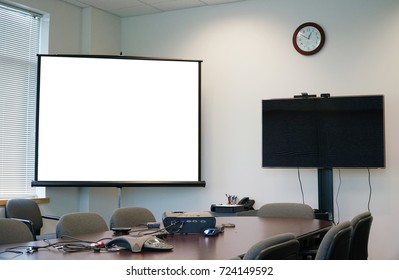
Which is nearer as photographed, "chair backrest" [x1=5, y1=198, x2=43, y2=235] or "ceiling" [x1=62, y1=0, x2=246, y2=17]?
"chair backrest" [x1=5, y1=198, x2=43, y2=235]

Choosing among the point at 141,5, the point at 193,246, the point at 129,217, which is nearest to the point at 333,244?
the point at 193,246

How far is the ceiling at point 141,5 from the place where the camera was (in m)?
5.79

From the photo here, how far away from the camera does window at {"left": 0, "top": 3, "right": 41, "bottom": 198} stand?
5223mm

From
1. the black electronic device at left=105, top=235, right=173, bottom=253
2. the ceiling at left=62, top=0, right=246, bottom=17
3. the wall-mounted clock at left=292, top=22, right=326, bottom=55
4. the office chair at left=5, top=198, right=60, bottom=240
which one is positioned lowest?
the office chair at left=5, top=198, right=60, bottom=240

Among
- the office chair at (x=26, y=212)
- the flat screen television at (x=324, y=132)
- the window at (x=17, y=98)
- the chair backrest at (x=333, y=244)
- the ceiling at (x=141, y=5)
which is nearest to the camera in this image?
the chair backrest at (x=333, y=244)

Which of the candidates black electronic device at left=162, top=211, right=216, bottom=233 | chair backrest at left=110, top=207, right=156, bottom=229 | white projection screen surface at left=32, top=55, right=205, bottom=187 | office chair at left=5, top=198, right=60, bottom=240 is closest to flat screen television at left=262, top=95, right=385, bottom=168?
white projection screen surface at left=32, top=55, right=205, bottom=187

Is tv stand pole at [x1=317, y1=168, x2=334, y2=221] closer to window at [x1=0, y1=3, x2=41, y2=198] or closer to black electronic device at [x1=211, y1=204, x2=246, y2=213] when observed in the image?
black electronic device at [x1=211, y1=204, x2=246, y2=213]

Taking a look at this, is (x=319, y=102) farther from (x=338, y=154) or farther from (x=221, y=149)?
(x=221, y=149)

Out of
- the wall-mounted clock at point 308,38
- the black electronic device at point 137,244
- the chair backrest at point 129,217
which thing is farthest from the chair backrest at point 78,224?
the wall-mounted clock at point 308,38

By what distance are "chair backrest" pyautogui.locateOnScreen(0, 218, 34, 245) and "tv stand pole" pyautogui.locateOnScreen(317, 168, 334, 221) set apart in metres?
2.96

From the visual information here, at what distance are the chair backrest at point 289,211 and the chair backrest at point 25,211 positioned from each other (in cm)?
221

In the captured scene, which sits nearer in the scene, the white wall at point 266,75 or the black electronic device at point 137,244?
the black electronic device at point 137,244

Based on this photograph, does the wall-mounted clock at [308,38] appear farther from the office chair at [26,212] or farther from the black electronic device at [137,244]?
the black electronic device at [137,244]
